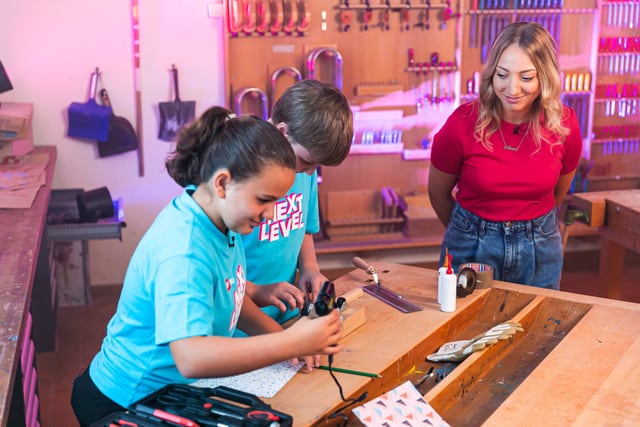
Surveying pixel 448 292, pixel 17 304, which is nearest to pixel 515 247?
pixel 448 292

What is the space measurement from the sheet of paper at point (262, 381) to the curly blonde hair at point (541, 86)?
4.02 ft

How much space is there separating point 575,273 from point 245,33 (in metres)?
2.86

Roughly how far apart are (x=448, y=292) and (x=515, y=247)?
1.68ft

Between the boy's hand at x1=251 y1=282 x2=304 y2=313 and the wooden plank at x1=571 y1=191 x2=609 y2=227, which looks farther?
the wooden plank at x1=571 y1=191 x2=609 y2=227

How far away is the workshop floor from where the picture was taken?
11.7 feet

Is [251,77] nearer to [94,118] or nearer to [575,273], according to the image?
[94,118]

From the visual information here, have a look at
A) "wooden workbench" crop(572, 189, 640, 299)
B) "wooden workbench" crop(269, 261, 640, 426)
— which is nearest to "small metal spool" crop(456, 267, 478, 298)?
"wooden workbench" crop(269, 261, 640, 426)

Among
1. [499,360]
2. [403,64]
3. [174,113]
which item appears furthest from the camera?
[403,64]

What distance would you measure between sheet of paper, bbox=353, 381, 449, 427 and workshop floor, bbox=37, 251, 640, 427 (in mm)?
2116

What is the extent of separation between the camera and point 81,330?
4473mm

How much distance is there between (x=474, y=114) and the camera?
2758 mm

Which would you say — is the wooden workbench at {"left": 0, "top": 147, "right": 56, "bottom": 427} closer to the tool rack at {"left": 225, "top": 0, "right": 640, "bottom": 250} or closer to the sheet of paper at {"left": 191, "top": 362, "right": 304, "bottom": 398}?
the sheet of paper at {"left": 191, "top": 362, "right": 304, "bottom": 398}

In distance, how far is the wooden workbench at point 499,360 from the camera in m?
1.77

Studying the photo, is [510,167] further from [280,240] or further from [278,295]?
[278,295]
